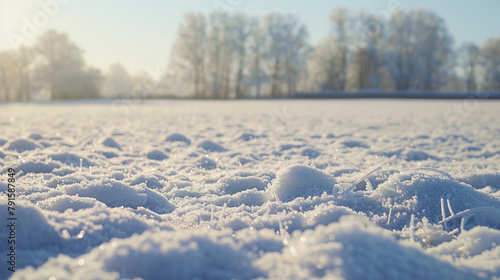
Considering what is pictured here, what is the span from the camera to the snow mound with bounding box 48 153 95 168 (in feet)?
7.63

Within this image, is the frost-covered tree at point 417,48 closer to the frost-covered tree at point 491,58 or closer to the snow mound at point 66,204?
the frost-covered tree at point 491,58

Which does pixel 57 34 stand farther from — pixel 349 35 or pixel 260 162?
pixel 260 162

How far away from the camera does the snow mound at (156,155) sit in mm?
2880

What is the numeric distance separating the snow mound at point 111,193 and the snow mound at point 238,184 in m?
0.46

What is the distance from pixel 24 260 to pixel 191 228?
0.53 m

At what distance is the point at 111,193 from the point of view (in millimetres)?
1521

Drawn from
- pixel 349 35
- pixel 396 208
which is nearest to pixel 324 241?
pixel 396 208

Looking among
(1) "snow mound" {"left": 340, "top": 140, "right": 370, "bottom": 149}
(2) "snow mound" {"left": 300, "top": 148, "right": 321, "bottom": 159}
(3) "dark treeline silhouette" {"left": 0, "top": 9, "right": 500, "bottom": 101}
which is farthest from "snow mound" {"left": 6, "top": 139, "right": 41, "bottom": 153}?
(3) "dark treeline silhouette" {"left": 0, "top": 9, "right": 500, "bottom": 101}

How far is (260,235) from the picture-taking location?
3.43 ft

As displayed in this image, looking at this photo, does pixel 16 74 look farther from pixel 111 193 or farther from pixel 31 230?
pixel 31 230

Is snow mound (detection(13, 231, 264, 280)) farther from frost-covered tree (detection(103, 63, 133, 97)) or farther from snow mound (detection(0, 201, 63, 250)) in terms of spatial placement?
frost-covered tree (detection(103, 63, 133, 97))

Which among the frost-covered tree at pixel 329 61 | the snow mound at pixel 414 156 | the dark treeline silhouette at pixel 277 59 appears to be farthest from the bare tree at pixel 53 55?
the snow mound at pixel 414 156

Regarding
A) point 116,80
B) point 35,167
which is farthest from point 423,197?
point 116,80

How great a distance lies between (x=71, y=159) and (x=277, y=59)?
29.4 metres
